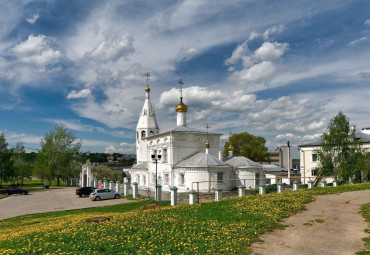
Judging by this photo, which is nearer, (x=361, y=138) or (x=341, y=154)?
(x=341, y=154)

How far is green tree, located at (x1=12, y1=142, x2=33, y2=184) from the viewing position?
43638 millimetres

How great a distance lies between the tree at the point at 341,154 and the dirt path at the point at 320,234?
14.8 m

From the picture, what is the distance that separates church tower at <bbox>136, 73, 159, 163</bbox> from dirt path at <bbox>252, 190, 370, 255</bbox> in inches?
1109

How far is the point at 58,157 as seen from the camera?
4784 cm

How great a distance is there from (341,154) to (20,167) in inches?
1755

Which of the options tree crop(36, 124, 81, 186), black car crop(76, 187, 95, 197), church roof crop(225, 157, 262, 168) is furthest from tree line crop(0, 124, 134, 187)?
church roof crop(225, 157, 262, 168)

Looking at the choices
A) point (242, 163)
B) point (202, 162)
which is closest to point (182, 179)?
point (202, 162)

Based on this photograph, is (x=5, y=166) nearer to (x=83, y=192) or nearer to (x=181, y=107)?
(x=83, y=192)

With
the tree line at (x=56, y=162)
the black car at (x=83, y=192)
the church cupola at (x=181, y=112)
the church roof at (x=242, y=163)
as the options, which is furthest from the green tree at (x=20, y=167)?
the church roof at (x=242, y=163)

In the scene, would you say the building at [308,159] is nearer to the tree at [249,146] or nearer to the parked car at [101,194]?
the tree at [249,146]

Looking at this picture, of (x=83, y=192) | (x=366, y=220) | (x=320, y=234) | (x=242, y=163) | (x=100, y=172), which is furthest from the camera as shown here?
(x=100, y=172)

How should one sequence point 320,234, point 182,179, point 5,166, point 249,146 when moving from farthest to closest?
1. point 249,146
2. point 5,166
3. point 182,179
4. point 320,234

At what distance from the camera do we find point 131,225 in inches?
406

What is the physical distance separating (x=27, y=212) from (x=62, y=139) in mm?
30821
